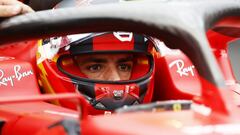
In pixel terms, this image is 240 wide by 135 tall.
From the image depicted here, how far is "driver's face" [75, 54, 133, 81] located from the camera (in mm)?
1933

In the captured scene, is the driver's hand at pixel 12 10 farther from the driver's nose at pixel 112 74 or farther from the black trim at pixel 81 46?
the driver's nose at pixel 112 74

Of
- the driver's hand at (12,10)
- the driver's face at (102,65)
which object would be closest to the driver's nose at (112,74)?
the driver's face at (102,65)

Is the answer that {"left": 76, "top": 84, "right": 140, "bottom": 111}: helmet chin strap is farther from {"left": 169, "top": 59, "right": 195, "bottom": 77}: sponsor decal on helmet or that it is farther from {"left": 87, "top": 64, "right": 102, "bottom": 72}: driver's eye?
{"left": 169, "top": 59, "right": 195, "bottom": 77}: sponsor decal on helmet

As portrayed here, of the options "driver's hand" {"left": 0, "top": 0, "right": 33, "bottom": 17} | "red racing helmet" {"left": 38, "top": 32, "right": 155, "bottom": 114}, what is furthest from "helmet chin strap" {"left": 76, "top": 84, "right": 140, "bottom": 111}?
"driver's hand" {"left": 0, "top": 0, "right": 33, "bottom": 17}

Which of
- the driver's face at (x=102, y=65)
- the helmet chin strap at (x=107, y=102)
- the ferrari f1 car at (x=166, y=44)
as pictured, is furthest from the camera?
the driver's face at (x=102, y=65)

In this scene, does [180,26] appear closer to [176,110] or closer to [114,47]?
[176,110]

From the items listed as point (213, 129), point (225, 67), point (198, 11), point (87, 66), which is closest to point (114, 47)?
point (87, 66)

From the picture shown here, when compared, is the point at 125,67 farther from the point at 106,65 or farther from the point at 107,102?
the point at 107,102

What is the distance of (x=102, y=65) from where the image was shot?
1938 mm

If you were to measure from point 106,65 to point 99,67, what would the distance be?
0.02 m

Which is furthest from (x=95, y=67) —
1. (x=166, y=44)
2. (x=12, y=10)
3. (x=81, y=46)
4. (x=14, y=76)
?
(x=166, y=44)

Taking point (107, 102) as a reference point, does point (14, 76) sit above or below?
above

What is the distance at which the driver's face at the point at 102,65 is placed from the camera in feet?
6.34

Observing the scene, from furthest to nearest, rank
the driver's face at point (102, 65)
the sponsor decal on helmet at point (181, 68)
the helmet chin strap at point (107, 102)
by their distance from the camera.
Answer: the sponsor decal on helmet at point (181, 68) < the driver's face at point (102, 65) < the helmet chin strap at point (107, 102)
